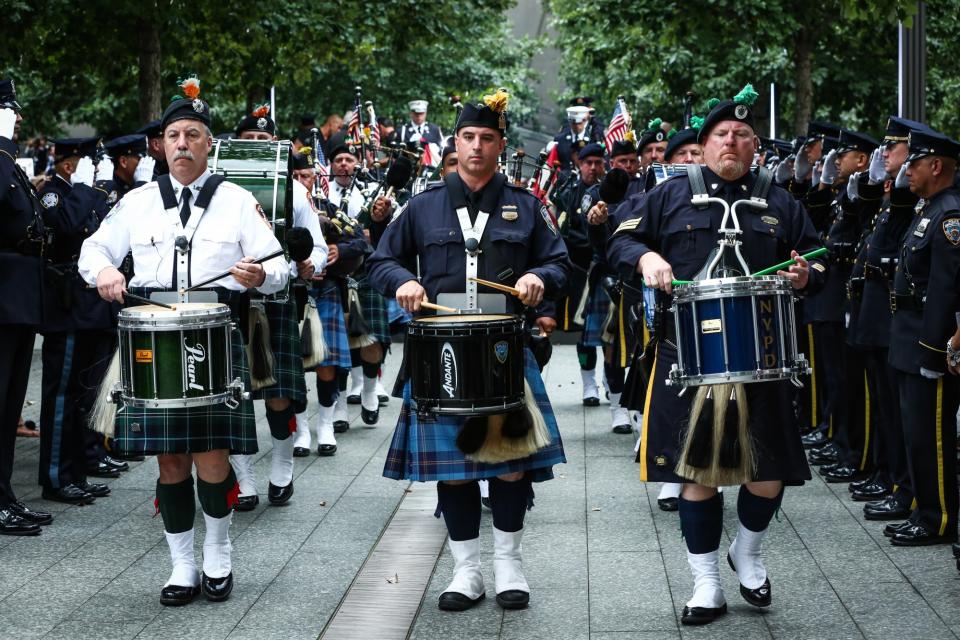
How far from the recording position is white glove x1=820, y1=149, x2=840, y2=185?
8.27m

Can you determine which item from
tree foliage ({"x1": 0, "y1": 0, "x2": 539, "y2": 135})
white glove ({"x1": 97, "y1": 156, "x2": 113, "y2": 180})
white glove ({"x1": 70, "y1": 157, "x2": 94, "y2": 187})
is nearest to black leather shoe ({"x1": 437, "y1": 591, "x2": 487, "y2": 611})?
white glove ({"x1": 70, "y1": 157, "x2": 94, "y2": 187})

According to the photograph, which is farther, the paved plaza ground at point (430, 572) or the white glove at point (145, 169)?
the white glove at point (145, 169)

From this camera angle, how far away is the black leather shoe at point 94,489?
755 cm

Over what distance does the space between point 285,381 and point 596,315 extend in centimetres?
330

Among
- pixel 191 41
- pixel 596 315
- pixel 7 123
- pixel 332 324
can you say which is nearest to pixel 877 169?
pixel 596 315

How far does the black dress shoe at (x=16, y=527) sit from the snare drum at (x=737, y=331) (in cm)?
354

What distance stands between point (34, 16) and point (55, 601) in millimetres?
8645

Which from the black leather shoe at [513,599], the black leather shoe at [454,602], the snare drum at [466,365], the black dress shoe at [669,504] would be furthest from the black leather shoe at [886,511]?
the snare drum at [466,365]

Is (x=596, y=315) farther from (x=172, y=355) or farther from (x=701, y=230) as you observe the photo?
(x=172, y=355)

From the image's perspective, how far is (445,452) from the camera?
530 centimetres

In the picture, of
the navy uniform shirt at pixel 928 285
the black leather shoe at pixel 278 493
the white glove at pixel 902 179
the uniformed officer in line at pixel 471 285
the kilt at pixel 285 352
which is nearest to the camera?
the uniformed officer in line at pixel 471 285

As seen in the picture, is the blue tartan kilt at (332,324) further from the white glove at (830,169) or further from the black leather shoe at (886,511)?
the black leather shoe at (886,511)

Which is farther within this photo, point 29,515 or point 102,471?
point 102,471

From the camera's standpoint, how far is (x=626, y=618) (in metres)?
5.23
